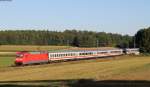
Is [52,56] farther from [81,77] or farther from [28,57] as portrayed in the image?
[81,77]

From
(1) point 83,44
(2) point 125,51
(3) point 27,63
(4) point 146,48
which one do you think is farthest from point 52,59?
(1) point 83,44

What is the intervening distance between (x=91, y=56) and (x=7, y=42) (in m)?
107

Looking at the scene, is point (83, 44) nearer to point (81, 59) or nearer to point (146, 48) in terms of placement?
point (146, 48)

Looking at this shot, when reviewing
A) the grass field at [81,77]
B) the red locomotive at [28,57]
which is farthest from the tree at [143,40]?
the grass field at [81,77]

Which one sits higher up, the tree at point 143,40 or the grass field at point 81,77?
the tree at point 143,40

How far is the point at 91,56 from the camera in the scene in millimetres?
96312

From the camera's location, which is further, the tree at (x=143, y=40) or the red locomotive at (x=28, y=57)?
the tree at (x=143, y=40)

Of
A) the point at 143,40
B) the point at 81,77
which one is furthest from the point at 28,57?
→ the point at 143,40

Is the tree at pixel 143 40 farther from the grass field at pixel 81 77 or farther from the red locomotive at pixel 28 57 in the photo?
the grass field at pixel 81 77

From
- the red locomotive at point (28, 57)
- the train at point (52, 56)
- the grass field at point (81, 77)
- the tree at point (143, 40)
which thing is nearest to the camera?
the grass field at point (81, 77)

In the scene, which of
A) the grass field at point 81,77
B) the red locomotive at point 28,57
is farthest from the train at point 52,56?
the grass field at point 81,77

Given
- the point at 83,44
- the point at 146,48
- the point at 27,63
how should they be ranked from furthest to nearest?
the point at 83,44 → the point at 146,48 → the point at 27,63

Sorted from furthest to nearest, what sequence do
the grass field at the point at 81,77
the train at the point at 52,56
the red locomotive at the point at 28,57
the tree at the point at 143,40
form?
the tree at the point at 143,40 < the train at the point at 52,56 < the red locomotive at the point at 28,57 < the grass field at the point at 81,77

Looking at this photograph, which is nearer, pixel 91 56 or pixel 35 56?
pixel 35 56
